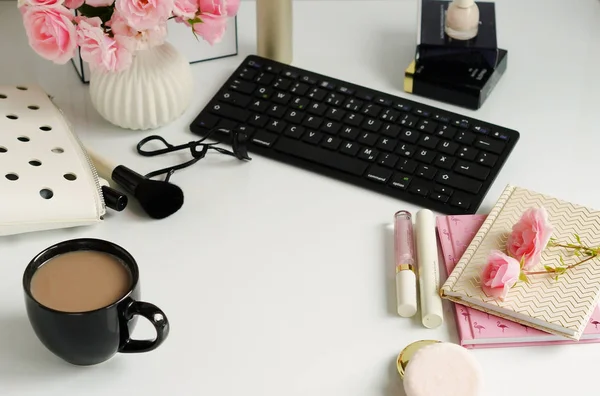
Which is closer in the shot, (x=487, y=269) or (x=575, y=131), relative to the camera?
(x=487, y=269)

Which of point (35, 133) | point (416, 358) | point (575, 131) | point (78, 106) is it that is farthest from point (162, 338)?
point (575, 131)

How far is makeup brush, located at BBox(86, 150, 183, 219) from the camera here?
998 millimetres

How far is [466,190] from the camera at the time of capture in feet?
3.35

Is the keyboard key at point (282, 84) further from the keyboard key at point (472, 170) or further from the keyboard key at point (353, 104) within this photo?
the keyboard key at point (472, 170)

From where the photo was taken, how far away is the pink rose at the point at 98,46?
99cm

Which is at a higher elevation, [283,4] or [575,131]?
[283,4]

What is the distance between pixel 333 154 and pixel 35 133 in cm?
34

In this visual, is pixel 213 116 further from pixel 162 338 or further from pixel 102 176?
pixel 162 338

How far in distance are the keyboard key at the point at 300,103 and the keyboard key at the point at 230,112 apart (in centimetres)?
6

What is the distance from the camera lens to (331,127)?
3.64 ft

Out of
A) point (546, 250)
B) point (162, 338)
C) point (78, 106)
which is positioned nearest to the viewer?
point (162, 338)

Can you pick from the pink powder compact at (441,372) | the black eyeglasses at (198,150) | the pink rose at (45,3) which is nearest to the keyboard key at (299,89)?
the black eyeglasses at (198,150)

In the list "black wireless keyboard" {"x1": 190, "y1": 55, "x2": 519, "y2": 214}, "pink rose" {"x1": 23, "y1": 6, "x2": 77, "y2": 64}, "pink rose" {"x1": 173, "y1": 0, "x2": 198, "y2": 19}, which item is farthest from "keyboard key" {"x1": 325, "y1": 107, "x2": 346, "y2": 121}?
"pink rose" {"x1": 23, "y1": 6, "x2": 77, "y2": 64}

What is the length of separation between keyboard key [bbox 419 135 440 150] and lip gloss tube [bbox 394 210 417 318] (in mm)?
120
